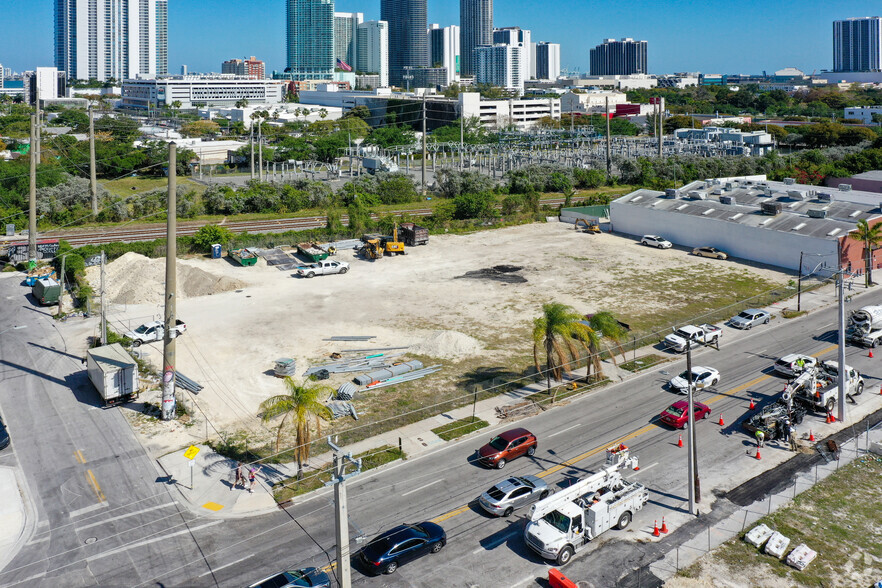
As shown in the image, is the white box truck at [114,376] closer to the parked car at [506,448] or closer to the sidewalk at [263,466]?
the sidewalk at [263,466]

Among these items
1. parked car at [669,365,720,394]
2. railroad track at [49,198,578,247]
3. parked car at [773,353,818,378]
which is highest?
railroad track at [49,198,578,247]

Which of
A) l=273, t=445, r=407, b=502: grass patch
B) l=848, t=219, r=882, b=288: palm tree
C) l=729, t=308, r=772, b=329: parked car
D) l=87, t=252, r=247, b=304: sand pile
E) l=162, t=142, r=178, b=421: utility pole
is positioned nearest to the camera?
l=273, t=445, r=407, b=502: grass patch

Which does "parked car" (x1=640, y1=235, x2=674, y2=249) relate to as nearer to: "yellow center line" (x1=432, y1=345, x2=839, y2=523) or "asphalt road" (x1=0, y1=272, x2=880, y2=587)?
"asphalt road" (x1=0, y1=272, x2=880, y2=587)

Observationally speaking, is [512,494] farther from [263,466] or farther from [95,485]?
[95,485]

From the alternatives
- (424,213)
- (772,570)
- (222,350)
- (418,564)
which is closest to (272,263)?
(222,350)

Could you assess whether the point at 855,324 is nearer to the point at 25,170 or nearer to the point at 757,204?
the point at 757,204

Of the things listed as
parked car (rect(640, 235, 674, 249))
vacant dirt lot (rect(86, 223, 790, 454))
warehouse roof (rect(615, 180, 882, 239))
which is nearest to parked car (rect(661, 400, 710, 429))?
vacant dirt lot (rect(86, 223, 790, 454))

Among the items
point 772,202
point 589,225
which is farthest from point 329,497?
point 589,225
